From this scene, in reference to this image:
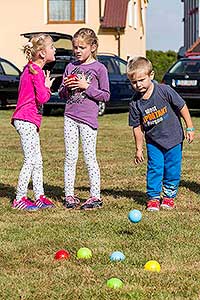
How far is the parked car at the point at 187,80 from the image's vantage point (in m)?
19.3

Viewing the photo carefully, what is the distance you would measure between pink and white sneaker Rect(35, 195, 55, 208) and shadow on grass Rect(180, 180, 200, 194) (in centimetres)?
177

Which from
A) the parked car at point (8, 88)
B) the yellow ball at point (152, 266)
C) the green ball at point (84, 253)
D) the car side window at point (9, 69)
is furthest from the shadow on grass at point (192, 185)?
the car side window at point (9, 69)

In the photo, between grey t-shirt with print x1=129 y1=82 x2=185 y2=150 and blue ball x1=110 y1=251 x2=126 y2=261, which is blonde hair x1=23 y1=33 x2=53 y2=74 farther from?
blue ball x1=110 y1=251 x2=126 y2=261

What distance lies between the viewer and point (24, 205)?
7.49 m

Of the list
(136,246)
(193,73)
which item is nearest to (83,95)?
(136,246)

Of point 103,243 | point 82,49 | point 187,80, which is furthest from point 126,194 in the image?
point 187,80

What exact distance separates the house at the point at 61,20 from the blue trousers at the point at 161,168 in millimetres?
23038

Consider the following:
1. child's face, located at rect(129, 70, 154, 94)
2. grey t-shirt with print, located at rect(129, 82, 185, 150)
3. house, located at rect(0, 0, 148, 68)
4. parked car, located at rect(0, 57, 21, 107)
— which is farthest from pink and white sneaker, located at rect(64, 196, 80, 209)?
house, located at rect(0, 0, 148, 68)

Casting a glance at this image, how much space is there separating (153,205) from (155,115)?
0.87 m

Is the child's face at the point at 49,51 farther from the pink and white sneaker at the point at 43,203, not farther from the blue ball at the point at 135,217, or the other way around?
the blue ball at the point at 135,217

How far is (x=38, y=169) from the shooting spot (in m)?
7.64

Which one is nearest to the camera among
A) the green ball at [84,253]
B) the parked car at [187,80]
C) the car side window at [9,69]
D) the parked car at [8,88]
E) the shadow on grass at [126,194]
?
the green ball at [84,253]

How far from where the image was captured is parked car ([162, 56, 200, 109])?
19.3 meters

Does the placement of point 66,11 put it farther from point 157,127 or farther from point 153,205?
point 153,205
